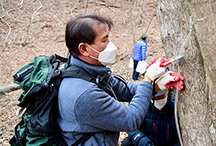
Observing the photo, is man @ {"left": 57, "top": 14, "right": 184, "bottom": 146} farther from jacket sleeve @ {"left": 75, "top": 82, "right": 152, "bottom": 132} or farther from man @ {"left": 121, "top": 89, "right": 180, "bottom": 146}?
man @ {"left": 121, "top": 89, "right": 180, "bottom": 146}

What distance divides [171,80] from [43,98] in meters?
1.05

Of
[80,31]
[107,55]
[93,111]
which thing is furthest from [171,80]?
[80,31]

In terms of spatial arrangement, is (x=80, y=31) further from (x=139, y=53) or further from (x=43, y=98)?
(x=139, y=53)

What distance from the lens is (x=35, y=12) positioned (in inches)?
531

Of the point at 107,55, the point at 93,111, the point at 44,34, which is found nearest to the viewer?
the point at 93,111

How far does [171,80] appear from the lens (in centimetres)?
133

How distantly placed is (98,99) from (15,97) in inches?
236

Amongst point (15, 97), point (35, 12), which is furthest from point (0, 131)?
point (35, 12)

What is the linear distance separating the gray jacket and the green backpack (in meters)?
0.05

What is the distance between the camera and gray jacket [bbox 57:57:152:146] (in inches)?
44.5

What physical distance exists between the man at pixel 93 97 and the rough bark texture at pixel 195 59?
172 mm

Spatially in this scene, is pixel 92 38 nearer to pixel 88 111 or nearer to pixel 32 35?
pixel 88 111

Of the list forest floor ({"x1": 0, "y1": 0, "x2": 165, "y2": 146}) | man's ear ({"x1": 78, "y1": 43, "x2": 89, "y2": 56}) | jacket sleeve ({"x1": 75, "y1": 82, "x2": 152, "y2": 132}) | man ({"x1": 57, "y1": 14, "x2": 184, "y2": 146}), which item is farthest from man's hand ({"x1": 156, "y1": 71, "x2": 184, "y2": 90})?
forest floor ({"x1": 0, "y1": 0, "x2": 165, "y2": 146})

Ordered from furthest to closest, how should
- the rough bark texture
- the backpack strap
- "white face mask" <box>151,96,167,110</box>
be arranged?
"white face mask" <box>151,96,167,110</box>
the backpack strap
the rough bark texture
